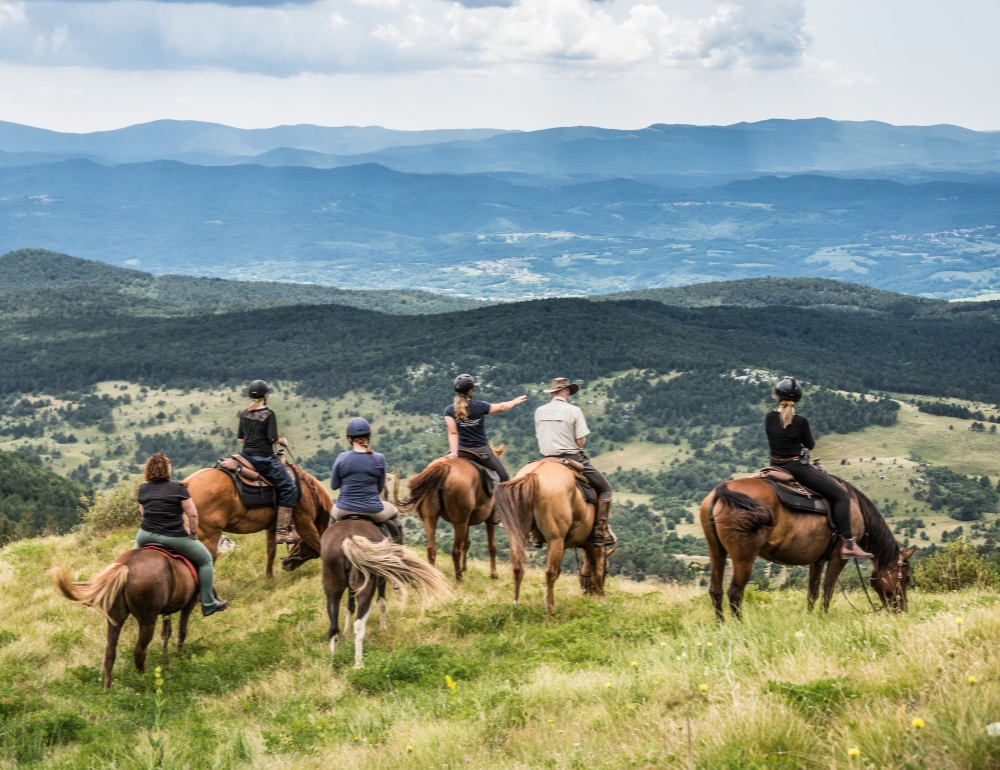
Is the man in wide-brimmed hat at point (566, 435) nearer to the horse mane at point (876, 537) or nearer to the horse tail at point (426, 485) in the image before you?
the horse tail at point (426, 485)

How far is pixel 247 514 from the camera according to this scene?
42.4 ft

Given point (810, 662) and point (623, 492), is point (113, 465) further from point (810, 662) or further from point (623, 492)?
point (810, 662)

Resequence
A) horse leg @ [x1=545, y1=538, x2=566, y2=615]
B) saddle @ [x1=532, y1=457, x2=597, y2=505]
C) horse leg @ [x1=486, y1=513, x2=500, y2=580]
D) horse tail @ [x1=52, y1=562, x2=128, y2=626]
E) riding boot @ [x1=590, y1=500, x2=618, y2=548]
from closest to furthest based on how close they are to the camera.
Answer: horse tail @ [x1=52, y1=562, x2=128, y2=626]
horse leg @ [x1=545, y1=538, x2=566, y2=615]
saddle @ [x1=532, y1=457, x2=597, y2=505]
riding boot @ [x1=590, y1=500, x2=618, y2=548]
horse leg @ [x1=486, y1=513, x2=500, y2=580]

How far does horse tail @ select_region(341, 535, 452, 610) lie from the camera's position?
9.70 m

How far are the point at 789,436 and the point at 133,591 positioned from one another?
787 centimetres

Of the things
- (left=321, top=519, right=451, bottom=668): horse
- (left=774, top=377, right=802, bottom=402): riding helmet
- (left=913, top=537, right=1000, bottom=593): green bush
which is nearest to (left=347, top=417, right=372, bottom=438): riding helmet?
(left=321, top=519, right=451, bottom=668): horse

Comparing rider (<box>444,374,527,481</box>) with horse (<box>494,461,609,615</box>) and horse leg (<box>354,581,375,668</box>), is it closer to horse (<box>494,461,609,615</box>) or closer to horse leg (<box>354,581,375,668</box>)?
horse (<box>494,461,609,615</box>)

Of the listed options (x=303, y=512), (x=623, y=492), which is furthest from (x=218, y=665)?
(x=623, y=492)

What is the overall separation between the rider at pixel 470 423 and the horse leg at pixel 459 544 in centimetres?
107

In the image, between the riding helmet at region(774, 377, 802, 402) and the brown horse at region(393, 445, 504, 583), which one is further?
the brown horse at region(393, 445, 504, 583)

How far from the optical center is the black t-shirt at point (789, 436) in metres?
9.77

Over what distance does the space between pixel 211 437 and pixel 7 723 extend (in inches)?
4058

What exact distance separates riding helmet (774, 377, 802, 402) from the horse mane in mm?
1478

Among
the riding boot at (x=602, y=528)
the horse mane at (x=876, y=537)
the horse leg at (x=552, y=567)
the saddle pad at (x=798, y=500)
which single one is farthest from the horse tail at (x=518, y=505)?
the horse mane at (x=876, y=537)
